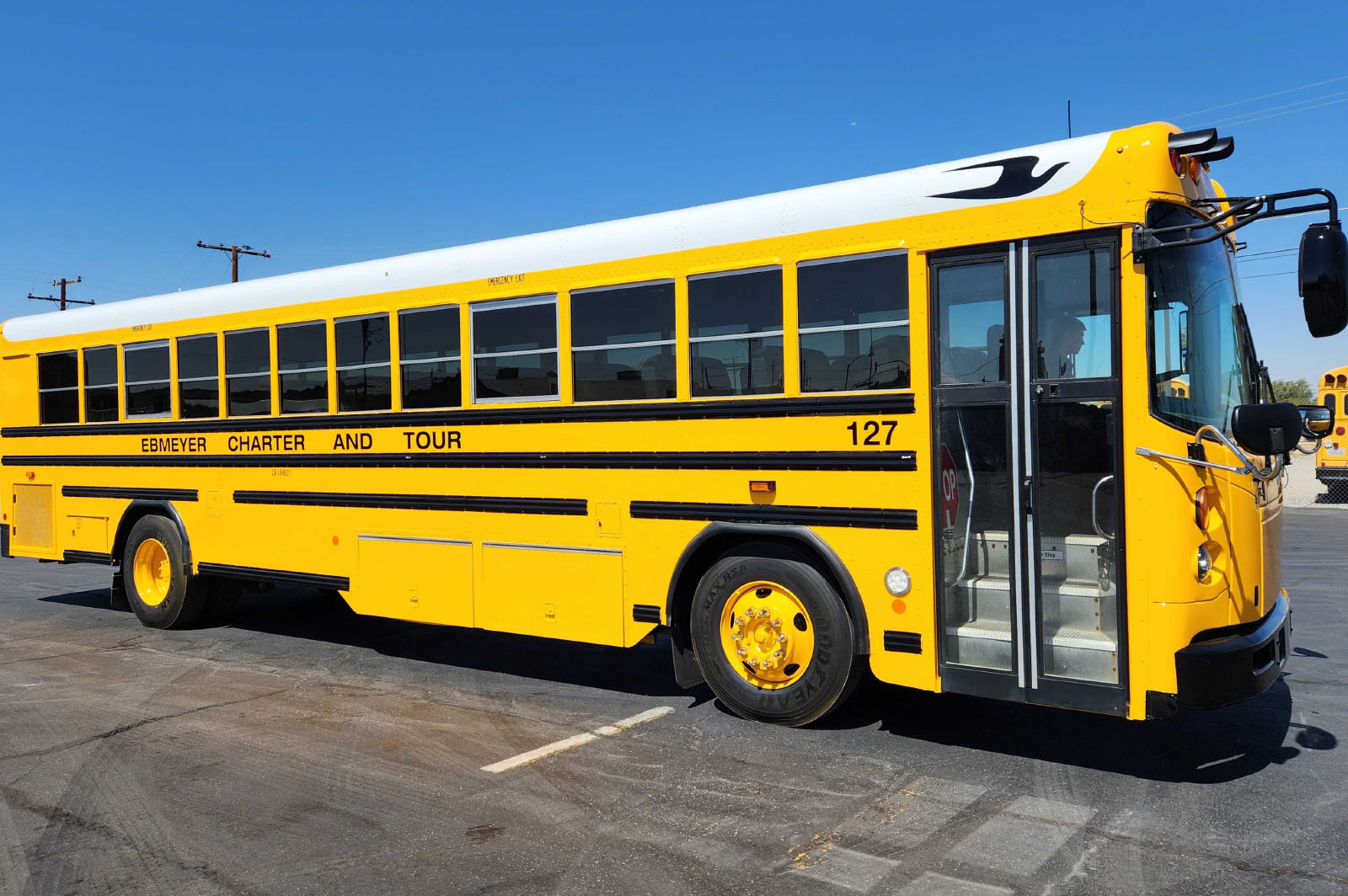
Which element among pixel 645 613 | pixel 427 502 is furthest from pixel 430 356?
pixel 645 613

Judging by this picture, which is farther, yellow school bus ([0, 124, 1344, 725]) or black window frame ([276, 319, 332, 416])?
black window frame ([276, 319, 332, 416])

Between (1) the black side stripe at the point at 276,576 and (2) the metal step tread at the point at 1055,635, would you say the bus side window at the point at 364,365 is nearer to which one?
(1) the black side stripe at the point at 276,576

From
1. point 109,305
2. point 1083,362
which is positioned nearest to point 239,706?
point 109,305

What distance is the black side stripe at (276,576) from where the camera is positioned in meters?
7.28

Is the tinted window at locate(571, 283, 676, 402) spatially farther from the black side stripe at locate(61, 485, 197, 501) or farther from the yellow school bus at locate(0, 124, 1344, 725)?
the black side stripe at locate(61, 485, 197, 501)

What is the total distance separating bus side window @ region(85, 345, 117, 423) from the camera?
8.76m

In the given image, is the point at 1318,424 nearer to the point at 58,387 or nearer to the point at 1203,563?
the point at 1203,563

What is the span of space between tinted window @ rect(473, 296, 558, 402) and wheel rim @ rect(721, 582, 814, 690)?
1.73 metres

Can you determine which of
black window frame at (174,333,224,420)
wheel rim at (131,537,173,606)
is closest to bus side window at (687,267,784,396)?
black window frame at (174,333,224,420)

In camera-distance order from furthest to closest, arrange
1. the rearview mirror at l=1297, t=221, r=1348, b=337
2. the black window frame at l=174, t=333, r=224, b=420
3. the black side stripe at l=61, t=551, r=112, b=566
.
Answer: the black side stripe at l=61, t=551, r=112, b=566 → the black window frame at l=174, t=333, r=224, b=420 → the rearview mirror at l=1297, t=221, r=1348, b=337

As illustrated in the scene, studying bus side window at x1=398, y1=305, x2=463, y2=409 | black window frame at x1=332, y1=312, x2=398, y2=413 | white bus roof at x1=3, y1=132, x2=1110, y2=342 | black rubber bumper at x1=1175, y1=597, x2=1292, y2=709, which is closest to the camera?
black rubber bumper at x1=1175, y1=597, x2=1292, y2=709

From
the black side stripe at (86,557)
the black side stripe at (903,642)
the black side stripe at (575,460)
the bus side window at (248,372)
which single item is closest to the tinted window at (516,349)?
the black side stripe at (575,460)

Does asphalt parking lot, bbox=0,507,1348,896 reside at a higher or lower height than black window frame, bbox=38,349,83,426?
lower

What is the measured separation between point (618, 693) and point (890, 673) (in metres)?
1.98
